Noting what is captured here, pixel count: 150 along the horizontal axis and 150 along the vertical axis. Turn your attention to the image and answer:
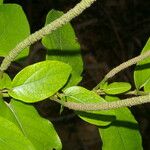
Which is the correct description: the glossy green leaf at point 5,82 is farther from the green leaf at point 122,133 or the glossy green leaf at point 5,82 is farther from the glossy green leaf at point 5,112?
the green leaf at point 122,133

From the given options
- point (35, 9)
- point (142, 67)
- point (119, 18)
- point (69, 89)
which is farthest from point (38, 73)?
point (119, 18)

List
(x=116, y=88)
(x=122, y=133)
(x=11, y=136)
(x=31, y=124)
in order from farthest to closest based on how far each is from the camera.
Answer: (x=122, y=133) → (x=116, y=88) → (x=31, y=124) → (x=11, y=136)

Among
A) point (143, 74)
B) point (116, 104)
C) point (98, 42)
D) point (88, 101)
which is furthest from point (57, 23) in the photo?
point (98, 42)

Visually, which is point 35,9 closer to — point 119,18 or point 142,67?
point 119,18

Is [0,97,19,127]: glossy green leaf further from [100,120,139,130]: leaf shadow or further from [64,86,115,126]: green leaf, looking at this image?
[100,120,139,130]: leaf shadow

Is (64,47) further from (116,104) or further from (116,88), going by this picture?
(116,104)
